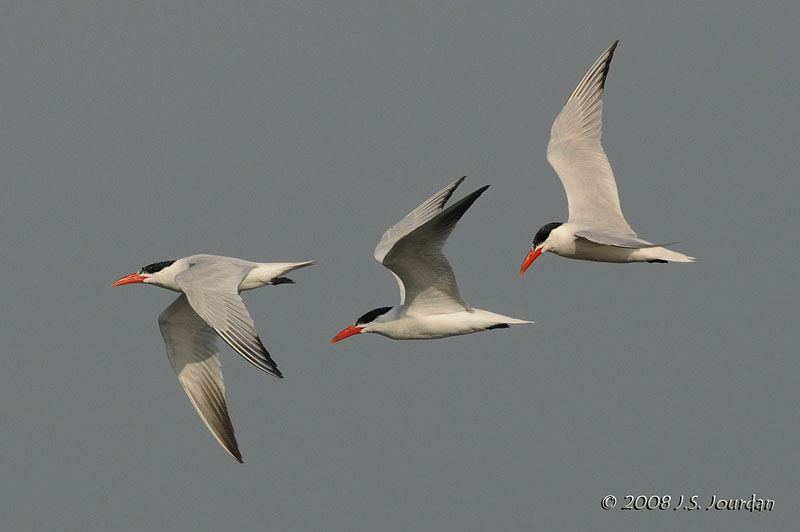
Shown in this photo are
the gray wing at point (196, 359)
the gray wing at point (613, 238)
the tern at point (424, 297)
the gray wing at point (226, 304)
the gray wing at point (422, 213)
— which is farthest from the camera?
the gray wing at point (196, 359)

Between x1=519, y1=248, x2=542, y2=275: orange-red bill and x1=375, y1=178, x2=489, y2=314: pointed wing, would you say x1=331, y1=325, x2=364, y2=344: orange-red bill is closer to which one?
x1=375, y1=178, x2=489, y2=314: pointed wing

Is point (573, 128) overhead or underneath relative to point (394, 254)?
overhead

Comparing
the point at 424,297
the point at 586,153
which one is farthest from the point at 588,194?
the point at 424,297

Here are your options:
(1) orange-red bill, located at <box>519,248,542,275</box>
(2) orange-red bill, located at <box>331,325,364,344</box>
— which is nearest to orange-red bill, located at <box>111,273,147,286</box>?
(2) orange-red bill, located at <box>331,325,364,344</box>

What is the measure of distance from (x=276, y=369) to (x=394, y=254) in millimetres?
1575

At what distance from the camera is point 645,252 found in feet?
41.2

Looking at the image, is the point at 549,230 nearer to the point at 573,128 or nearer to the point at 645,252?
the point at 645,252

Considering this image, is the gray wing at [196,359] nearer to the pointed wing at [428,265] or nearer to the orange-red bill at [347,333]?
the orange-red bill at [347,333]

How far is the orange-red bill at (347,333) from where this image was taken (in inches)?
494

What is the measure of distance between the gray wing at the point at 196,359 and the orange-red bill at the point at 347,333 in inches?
61.5

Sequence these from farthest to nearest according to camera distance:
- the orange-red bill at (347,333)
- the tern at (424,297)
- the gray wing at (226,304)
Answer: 1. the orange-red bill at (347,333)
2. the tern at (424,297)
3. the gray wing at (226,304)

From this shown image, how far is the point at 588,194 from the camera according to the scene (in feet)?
43.6

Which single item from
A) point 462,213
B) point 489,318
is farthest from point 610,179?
point 462,213

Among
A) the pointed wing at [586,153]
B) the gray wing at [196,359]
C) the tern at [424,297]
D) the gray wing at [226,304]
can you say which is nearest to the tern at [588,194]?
the pointed wing at [586,153]
